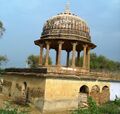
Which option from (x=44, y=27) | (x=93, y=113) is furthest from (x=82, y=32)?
(x=93, y=113)

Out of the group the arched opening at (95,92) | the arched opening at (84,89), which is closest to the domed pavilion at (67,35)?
the arched opening at (84,89)

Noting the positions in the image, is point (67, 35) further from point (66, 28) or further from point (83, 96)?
point (83, 96)

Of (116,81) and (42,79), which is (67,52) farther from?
(42,79)

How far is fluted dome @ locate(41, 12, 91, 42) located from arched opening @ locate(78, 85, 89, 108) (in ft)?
15.0

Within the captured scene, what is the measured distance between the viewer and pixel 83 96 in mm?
22844

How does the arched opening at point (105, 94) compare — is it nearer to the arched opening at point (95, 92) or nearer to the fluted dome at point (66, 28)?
the arched opening at point (95, 92)

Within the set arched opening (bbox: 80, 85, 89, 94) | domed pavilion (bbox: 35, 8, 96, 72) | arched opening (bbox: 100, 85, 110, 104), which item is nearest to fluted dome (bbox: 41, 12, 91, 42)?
domed pavilion (bbox: 35, 8, 96, 72)

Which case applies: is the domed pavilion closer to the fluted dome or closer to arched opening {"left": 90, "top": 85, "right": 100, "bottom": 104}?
the fluted dome

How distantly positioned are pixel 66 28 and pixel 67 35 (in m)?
0.90

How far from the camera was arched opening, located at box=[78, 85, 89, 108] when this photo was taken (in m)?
22.4

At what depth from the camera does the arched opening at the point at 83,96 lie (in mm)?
22384

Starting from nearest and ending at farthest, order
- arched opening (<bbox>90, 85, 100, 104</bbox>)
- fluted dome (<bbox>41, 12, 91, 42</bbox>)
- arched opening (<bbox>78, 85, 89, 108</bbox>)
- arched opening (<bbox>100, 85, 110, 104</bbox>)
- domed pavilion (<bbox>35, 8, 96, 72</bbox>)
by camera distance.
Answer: arched opening (<bbox>78, 85, 89, 108</bbox>) < arched opening (<bbox>90, 85, 100, 104</bbox>) < domed pavilion (<bbox>35, 8, 96, 72</bbox>) < arched opening (<bbox>100, 85, 110, 104</bbox>) < fluted dome (<bbox>41, 12, 91, 42</bbox>)

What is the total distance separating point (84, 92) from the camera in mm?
23422

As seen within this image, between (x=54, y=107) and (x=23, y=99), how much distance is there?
162 inches
